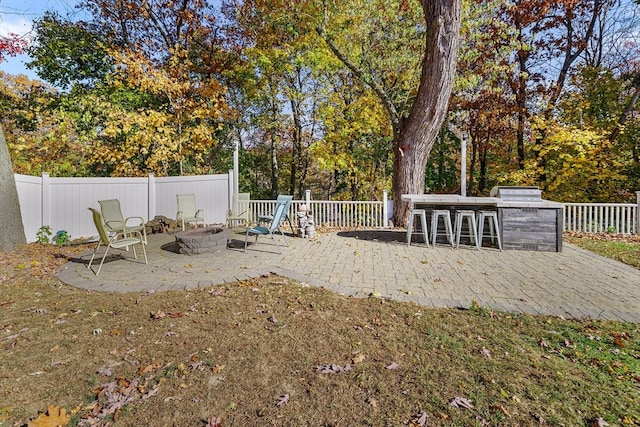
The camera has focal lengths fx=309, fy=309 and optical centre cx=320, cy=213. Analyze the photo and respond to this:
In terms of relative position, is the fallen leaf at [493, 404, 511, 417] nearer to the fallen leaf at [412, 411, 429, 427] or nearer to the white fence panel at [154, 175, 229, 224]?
the fallen leaf at [412, 411, 429, 427]

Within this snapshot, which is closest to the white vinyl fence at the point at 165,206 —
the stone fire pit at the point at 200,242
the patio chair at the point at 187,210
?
the patio chair at the point at 187,210

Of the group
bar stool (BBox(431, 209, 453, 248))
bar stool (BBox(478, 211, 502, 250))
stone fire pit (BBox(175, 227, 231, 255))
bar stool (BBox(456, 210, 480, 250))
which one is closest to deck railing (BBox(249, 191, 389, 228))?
bar stool (BBox(431, 209, 453, 248))

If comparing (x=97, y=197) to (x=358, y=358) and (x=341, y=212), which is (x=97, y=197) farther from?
(x=358, y=358)

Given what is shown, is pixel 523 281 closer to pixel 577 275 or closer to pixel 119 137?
pixel 577 275

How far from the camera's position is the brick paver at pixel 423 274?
11.2 ft

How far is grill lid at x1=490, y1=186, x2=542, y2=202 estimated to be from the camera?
5.91 meters

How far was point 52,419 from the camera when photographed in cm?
171

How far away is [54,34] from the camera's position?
33.9 feet

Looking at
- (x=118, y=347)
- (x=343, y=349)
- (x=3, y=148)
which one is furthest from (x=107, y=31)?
(x=343, y=349)

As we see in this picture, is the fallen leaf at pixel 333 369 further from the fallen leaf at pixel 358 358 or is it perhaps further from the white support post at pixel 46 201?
the white support post at pixel 46 201

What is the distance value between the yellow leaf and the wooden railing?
9527 millimetres

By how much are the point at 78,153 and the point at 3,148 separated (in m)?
6.23

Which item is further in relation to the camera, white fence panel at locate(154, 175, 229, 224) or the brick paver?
white fence panel at locate(154, 175, 229, 224)

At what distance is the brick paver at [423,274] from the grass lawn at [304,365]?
1.24ft
